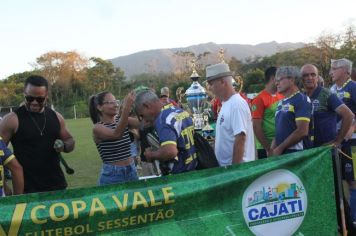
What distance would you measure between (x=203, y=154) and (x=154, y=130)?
1.61ft

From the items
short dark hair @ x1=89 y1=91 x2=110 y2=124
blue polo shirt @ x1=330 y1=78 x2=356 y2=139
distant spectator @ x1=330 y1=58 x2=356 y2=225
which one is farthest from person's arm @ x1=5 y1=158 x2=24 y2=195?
blue polo shirt @ x1=330 y1=78 x2=356 y2=139

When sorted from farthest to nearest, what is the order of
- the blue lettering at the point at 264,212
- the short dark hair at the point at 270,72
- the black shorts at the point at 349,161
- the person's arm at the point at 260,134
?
the short dark hair at the point at 270,72
the person's arm at the point at 260,134
the black shorts at the point at 349,161
the blue lettering at the point at 264,212

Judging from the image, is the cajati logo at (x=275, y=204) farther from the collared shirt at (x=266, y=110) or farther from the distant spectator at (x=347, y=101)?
the collared shirt at (x=266, y=110)

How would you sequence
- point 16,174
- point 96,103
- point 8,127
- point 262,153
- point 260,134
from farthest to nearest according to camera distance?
1. point 262,153
2. point 260,134
3. point 96,103
4. point 8,127
5. point 16,174

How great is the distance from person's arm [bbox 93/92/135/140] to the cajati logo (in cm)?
128

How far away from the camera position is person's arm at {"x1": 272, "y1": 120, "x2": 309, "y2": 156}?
4.15m

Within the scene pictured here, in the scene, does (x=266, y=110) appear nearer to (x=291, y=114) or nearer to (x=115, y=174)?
(x=291, y=114)

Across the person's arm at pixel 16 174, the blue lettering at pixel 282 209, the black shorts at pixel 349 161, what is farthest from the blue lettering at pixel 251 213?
the black shorts at pixel 349 161

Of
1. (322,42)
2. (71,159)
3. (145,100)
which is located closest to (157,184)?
(145,100)

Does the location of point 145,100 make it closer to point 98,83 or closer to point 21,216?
point 21,216

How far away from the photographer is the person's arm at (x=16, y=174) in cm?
332

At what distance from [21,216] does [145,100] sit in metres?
1.34

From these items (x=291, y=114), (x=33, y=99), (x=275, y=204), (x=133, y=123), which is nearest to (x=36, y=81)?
(x=33, y=99)

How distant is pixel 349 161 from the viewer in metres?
5.06
